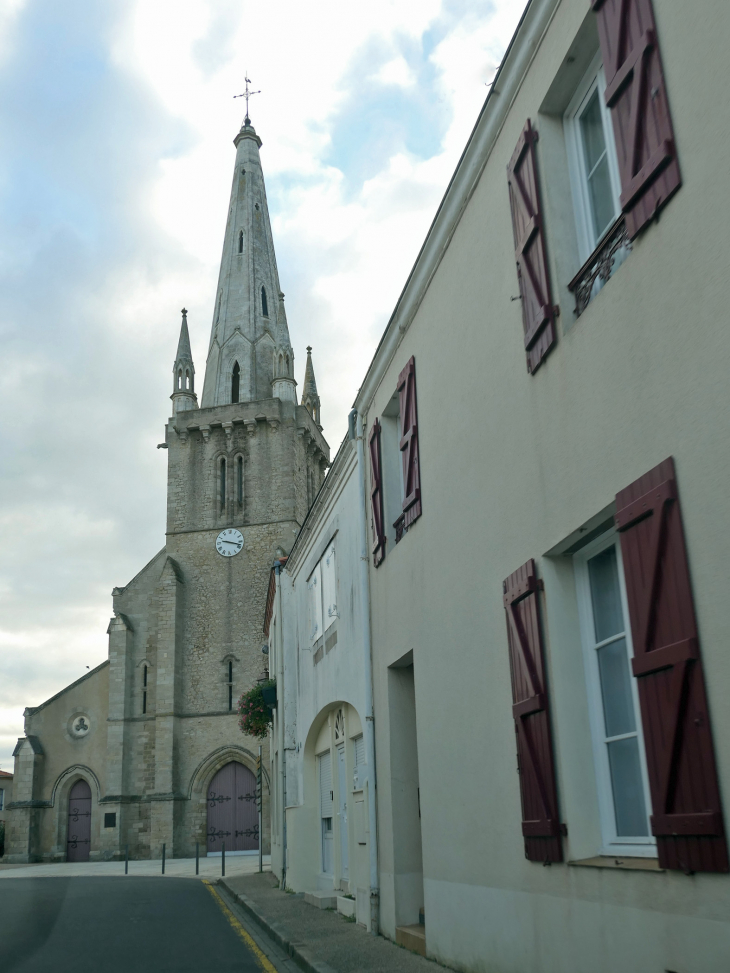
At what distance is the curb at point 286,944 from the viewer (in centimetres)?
759

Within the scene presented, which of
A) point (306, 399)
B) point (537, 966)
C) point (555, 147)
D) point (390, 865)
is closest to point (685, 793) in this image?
point (537, 966)

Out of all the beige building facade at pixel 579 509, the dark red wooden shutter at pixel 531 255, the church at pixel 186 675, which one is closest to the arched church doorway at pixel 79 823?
the church at pixel 186 675

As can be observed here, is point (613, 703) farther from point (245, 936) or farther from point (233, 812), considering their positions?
point (233, 812)

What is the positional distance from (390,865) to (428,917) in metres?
1.39

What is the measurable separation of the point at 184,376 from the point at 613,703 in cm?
4264

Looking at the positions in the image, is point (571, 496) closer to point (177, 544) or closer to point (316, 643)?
point (316, 643)

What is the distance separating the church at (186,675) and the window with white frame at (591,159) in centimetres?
2926

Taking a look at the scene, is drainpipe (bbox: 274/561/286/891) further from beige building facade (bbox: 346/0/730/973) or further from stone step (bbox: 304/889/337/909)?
beige building facade (bbox: 346/0/730/973)

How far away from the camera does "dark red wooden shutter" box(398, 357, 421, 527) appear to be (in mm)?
8617

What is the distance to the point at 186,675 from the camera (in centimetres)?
3881

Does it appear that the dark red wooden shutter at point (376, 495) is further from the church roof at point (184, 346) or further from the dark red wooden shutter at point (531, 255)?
the church roof at point (184, 346)

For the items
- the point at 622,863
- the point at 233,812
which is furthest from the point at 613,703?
the point at 233,812

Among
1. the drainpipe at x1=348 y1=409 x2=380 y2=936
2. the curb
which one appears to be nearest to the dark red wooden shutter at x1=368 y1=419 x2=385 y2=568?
the drainpipe at x1=348 y1=409 x2=380 y2=936

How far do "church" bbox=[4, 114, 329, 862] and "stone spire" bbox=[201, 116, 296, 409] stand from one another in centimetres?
65
